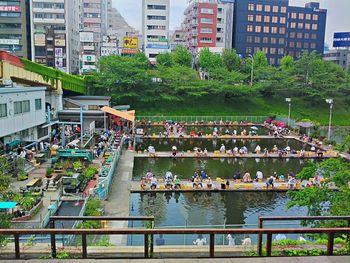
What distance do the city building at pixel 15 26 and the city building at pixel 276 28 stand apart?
54638mm

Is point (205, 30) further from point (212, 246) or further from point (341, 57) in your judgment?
point (212, 246)

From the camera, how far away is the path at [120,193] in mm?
19467

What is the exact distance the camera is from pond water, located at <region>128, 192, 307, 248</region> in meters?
20.0

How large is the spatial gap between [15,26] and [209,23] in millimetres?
47927

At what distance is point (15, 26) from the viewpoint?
283ft

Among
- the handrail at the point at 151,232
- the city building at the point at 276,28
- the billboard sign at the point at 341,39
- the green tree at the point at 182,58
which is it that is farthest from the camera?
the billboard sign at the point at 341,39

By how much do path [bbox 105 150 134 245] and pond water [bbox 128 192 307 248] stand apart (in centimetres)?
64

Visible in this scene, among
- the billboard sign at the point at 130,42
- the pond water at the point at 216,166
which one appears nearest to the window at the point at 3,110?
the pond water at the point at 216,166

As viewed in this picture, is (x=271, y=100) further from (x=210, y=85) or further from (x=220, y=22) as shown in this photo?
(x=220, y=22)

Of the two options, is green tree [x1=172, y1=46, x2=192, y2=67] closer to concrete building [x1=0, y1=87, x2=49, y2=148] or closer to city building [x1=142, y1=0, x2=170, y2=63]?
city building [x1=142, y1=0, x2=170, y2=63]

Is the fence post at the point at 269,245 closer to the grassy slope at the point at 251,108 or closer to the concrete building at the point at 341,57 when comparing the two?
the grassy slope at the point at 251,108

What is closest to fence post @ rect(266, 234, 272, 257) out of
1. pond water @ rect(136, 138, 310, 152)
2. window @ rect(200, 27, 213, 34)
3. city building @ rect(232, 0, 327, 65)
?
pond water @ rect(136, 138, 310, 152)

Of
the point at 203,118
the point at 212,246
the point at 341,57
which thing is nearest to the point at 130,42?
the point at 203,118

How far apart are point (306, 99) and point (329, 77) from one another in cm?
577
